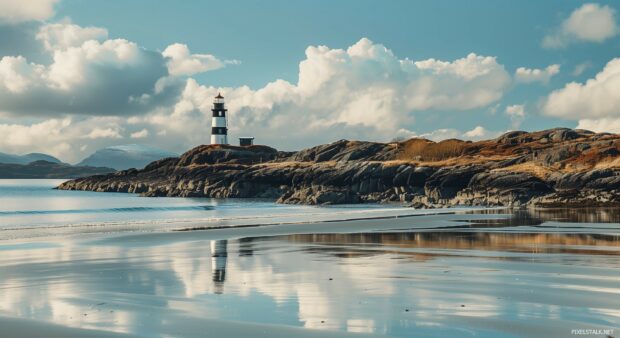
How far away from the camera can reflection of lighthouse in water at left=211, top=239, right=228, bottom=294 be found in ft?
51.2

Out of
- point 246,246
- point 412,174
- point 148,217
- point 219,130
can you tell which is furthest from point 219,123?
point 246,246

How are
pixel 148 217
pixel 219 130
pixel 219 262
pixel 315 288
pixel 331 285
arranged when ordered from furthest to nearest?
1. pixel 219 130
2. pixel 148 217
3. pixel 219 262
4. pixel 331 285
5. pixel 315 288

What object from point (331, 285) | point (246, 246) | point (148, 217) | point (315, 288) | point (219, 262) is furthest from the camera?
point (148, 217)

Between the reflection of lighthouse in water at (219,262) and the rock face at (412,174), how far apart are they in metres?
40.1

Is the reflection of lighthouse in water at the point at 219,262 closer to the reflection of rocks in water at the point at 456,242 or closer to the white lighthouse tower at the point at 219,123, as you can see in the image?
the reflection of rocks in water at the point at 456,242

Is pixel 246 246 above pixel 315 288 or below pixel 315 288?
above

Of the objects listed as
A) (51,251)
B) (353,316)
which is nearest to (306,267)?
(353,316)

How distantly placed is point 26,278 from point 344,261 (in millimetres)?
9133

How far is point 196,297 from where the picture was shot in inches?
539

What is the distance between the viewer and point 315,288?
1486 cm

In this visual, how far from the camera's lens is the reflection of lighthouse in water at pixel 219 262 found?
51.2 feet

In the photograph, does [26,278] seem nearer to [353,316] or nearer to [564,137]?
[353,316]

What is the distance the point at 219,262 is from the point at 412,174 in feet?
229

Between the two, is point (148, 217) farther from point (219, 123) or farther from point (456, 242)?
point (219, 123)
